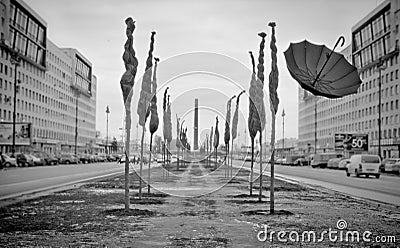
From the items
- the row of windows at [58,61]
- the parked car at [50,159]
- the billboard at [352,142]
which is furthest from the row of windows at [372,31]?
the row of windows at [58,61]

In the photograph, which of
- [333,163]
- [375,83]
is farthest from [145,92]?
[375,83]

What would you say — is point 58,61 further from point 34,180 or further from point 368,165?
point 34,180

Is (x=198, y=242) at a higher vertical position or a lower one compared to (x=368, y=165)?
lower

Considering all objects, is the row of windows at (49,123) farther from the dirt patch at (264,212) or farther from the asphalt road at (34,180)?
the dirt patch at (264,212)

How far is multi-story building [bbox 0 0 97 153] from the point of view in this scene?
95.3 metres

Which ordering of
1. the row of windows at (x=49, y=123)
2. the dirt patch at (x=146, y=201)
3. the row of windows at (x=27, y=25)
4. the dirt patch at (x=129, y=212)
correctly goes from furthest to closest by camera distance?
1. the row of windows at (x=27, y=25)
2. the row of windows at (x=49, y=123)
3. the dirt patch at (x=146, y=201)
4. the dirt patch at (x=129, y=212)

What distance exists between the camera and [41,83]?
390 feet

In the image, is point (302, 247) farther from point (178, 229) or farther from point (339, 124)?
point (339, 124)

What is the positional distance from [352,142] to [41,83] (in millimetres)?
71375

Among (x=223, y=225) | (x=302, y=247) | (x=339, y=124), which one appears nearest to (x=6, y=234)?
(x=223, y=225)

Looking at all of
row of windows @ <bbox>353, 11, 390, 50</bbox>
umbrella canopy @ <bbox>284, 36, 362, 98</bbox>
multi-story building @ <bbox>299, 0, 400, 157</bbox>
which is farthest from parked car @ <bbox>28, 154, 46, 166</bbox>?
row of windows @ <bbox>353, 11, 390, 50</bbox>

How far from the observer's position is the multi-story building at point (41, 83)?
95312mm

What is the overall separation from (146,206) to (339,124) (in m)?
128
